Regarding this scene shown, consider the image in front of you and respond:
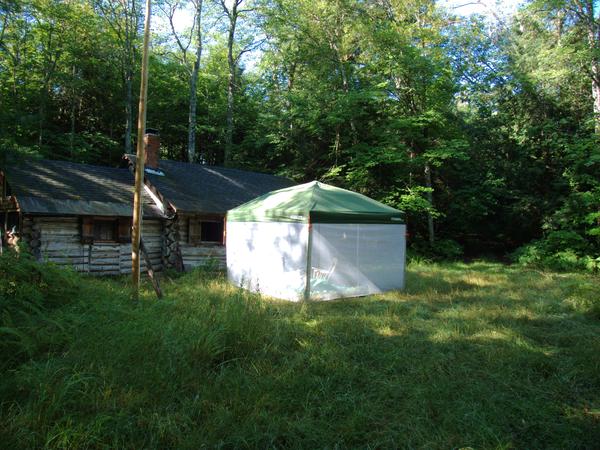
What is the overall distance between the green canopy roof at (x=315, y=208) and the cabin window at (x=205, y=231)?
357cm

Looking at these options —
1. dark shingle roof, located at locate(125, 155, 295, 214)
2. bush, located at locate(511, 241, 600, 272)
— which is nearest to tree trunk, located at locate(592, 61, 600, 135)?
bush, located at locate(511, 241, 600, 272)

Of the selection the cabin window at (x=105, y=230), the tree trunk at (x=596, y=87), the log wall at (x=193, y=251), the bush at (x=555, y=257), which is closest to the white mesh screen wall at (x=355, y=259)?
the log wall at (x=193, y=251)

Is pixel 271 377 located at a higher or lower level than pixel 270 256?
lower

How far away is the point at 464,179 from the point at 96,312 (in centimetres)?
1737

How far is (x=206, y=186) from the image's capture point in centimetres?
1455

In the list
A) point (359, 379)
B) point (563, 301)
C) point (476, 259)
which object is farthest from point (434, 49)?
point (359, 379)

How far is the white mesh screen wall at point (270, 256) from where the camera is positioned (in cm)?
801

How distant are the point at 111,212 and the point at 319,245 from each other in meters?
6.55

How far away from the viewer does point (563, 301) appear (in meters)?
7.74

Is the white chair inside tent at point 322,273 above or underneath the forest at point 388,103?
underneath

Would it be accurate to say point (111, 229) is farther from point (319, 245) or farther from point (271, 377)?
point (271, 377)

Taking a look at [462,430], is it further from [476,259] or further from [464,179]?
[464,179]

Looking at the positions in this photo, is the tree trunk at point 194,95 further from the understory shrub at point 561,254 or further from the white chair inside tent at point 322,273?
the understory shrub at point 561,254

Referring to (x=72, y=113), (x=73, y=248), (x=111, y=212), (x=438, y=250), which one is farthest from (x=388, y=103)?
(x=72, y=113)
